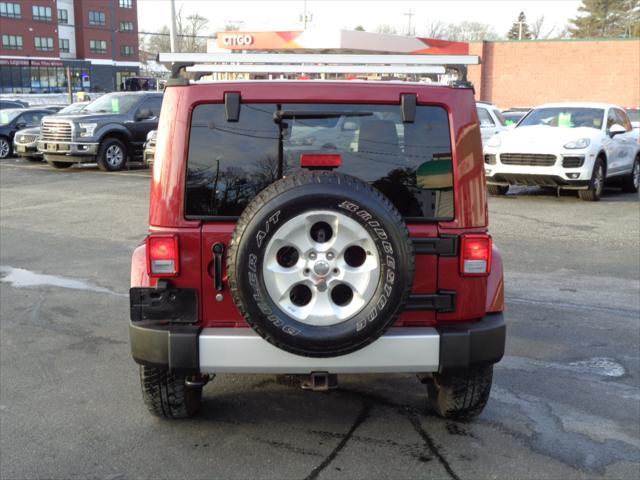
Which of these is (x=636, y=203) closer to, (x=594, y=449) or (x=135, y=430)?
(x=594, y=449)

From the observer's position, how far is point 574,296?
696 centimetres

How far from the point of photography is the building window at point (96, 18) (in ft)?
273

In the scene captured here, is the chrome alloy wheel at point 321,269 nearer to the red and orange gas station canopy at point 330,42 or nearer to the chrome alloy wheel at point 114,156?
the red and orange gas station canopy at point 330,42

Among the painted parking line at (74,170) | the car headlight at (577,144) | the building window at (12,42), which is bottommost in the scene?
the painted parking line at (74,170)

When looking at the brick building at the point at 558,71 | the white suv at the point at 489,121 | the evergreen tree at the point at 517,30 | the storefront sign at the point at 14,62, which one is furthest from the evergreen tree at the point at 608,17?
the white suv at the point at 489,121

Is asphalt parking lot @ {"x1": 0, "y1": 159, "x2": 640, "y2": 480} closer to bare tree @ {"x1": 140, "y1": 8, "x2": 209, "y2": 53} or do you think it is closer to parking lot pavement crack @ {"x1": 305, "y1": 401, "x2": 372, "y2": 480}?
parking lot pavement crack @ {"x1": 305, "y1": 401, "x2": 372, "y2": 480}

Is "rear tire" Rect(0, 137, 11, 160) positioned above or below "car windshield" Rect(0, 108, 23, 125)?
below

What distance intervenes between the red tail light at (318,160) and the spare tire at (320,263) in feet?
0.86

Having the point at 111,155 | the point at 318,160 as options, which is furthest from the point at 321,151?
the point at 111,155

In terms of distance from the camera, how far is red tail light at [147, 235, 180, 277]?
11.8ft

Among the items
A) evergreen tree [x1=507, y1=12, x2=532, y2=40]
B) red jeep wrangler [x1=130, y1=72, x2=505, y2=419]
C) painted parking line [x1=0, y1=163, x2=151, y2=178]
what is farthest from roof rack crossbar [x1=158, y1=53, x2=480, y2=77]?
Result: evergreen tree [x1=507, y1=12, x2=532, y2=40]

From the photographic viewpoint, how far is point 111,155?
709 inches

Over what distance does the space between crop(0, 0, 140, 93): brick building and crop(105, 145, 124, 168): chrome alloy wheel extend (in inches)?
2148

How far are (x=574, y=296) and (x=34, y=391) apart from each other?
16.0 ft
